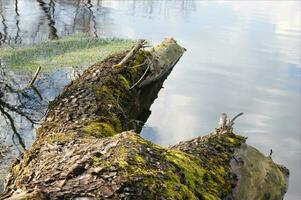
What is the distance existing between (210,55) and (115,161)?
11711 mm

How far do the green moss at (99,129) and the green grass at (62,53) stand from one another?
19.0 ft

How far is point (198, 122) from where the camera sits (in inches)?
368

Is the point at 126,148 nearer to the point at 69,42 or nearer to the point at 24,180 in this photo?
the point at 24,180

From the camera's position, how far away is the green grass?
1119 centimetres

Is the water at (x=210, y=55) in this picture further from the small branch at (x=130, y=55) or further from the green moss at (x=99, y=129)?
the green moss at (x=99, y=129)

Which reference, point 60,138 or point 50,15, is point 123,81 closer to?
point 60,138

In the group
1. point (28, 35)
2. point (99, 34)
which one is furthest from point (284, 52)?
point (28, 35)

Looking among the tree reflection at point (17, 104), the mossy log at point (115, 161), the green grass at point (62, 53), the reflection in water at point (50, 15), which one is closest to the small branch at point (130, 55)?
the mossy log at point (115, 161)

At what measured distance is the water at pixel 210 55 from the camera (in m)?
9.16

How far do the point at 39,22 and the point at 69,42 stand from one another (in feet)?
11.7

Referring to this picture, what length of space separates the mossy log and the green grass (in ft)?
15.2

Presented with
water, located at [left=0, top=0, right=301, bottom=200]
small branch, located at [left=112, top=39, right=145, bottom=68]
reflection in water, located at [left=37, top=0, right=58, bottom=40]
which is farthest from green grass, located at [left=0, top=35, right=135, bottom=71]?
small branch, located at [left=112, top=39, right=145, bottom=68]

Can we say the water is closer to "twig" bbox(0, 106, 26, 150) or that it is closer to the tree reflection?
the tree reflection

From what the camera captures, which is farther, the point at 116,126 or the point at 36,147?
the point at 116,126
